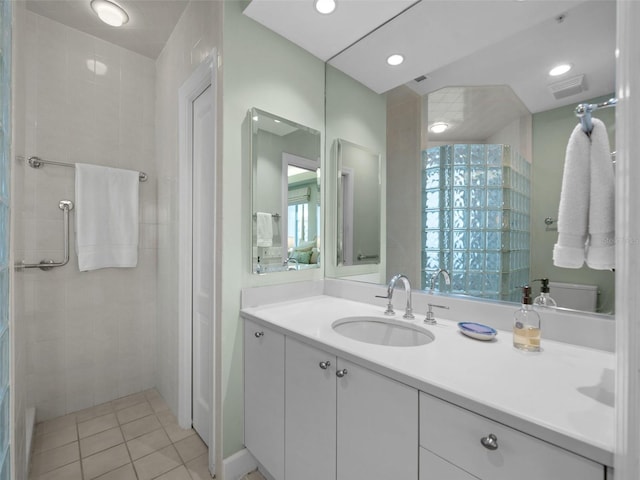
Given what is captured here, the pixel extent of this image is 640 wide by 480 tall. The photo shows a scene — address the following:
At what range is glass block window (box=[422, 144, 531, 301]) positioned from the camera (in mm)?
1131

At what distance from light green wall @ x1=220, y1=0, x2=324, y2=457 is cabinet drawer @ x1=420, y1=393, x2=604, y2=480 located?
0.97m

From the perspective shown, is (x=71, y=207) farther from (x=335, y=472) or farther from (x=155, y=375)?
(x=335, y=472)

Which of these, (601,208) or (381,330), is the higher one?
(601,208)

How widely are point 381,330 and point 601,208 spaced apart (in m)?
0.90

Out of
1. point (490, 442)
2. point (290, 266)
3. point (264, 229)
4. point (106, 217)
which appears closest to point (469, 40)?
point (264, 229)

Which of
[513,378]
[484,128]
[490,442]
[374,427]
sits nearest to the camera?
[490,442]

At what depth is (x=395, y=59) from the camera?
155cm

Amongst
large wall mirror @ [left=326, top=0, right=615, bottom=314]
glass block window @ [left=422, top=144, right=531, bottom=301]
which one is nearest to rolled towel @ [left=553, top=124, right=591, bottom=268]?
large wall mirror @ [left=326, top=0, right=615, bottom=314]

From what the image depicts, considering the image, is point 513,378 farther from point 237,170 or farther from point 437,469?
point 237,170

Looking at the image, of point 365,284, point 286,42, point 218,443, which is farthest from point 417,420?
point 286,42

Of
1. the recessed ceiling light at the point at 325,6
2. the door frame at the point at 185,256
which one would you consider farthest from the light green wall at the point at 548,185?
the door frame at the point at 185,256

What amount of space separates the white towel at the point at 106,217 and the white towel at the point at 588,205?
8.00 ft

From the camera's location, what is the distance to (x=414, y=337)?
4.03 feet

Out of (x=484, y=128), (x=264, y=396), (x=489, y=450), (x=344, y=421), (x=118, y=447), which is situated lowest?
(x=118, y=447)
